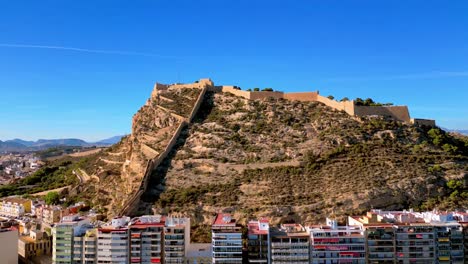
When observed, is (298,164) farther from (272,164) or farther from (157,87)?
(157,87)

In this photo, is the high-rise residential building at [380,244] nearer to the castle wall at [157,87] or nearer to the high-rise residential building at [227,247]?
the high-rise residential building at [227,247]

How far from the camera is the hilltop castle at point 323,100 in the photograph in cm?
4909

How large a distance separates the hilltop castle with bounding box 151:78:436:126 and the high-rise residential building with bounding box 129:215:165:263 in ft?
85.6

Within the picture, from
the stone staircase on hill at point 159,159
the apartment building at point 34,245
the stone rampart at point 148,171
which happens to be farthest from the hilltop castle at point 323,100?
the apartment building at point 34,245

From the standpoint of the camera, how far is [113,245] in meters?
30.7

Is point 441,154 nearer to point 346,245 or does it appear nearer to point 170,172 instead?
point 346,245

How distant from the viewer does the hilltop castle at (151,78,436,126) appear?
49.1 metres

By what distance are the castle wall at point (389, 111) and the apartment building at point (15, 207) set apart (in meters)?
37.9

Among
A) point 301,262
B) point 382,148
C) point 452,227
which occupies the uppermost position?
point 382,148

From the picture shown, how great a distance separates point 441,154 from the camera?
146 ft

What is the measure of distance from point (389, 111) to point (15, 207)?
4221cm

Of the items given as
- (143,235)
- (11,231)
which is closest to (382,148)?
(143,235)

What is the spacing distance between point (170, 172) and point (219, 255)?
15761 millimetres

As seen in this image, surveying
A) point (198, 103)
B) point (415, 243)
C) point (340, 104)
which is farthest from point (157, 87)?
point (415, 243)
